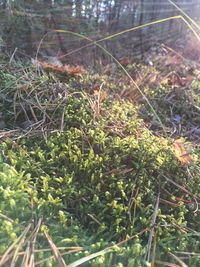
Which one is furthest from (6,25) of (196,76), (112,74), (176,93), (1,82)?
(196,76)

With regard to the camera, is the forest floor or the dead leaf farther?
the dead leaf

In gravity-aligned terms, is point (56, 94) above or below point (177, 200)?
above

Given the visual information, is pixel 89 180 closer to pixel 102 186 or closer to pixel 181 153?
pixel 102 186

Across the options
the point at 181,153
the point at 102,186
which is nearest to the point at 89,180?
the point at 102,186

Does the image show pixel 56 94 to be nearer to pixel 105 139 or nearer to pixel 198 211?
pixel 105 139

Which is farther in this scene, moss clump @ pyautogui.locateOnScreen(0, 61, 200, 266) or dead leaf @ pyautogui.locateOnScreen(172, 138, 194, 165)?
dead leaf @ pyautogui.locateOnScreen(172, 138, 194, 165)

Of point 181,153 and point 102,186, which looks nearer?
point 102,186

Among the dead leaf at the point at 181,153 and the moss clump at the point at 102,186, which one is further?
the dead leaf at the point at 181,153

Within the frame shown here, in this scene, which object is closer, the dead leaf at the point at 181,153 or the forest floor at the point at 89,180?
the forest floor at the point at 89,180
